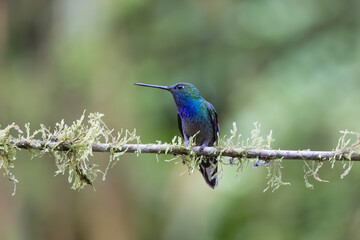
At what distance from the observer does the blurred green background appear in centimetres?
652

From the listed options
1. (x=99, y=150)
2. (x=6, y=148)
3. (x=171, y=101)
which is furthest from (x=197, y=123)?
(x=171, y=101)

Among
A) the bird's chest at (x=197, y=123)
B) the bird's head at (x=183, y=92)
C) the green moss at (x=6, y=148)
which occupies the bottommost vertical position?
the green moss at (x=6, y=148)

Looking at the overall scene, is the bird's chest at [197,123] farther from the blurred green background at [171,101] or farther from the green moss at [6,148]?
the blurred green background at [171,101]

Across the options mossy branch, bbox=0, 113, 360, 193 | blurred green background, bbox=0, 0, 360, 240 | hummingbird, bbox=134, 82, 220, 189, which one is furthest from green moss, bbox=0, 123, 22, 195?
blurred green background, bbox=0, 0, 360, 240

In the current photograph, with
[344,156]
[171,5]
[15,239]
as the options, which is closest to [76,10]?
[171,5]

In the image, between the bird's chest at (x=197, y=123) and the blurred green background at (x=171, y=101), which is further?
the blurred green background at (x=171, y=101)

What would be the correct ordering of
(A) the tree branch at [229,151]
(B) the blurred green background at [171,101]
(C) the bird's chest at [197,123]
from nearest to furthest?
(A) the tree branch at [229,151] < (C) the bird's chest at [197,123] < (B) the blurred green background at [171,101]

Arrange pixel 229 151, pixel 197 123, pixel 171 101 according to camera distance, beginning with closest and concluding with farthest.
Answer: pixel 229 151, pixel 197 123, pixel 171 101

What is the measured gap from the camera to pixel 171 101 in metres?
8.06

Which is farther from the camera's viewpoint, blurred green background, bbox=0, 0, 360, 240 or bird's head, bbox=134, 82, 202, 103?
blurred green background, bbox=0, 0, 360, 240

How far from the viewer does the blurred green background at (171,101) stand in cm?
652

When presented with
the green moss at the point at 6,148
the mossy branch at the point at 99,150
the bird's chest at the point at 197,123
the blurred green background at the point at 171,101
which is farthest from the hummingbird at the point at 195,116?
the blurred green background at the point at 171,101

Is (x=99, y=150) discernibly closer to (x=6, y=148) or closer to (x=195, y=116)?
(x=6, y=148)

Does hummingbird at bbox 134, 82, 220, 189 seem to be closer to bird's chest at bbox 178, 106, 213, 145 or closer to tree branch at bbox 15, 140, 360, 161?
bird's chest at bbox 178, 106, 213, 145
